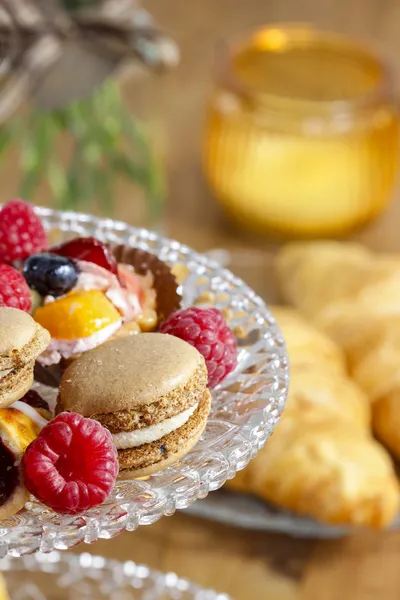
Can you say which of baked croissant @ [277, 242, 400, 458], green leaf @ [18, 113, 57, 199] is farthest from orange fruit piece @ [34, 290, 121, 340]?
green leaf @ [18, 113, 57, 199]

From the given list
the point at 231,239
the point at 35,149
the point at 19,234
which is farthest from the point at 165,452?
the point at 231,239

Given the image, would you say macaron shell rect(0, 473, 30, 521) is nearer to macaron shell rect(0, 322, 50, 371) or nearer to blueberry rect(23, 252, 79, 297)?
macaron shell rect(0, 322, 50, 371)

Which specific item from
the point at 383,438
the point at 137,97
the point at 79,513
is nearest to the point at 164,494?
the point at 79,513

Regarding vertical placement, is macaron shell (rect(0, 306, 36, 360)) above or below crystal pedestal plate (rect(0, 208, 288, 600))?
above

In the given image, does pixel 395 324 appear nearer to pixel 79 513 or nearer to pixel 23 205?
pixel 23 205

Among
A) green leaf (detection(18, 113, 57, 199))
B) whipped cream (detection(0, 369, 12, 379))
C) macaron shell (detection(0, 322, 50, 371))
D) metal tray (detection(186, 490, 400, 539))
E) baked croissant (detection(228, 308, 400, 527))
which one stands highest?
macaron shell (detection(0, 322, 50, 371))

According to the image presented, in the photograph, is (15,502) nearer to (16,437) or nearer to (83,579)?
(16,437)

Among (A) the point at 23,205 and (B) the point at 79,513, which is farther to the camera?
(A) the point at 23,205
